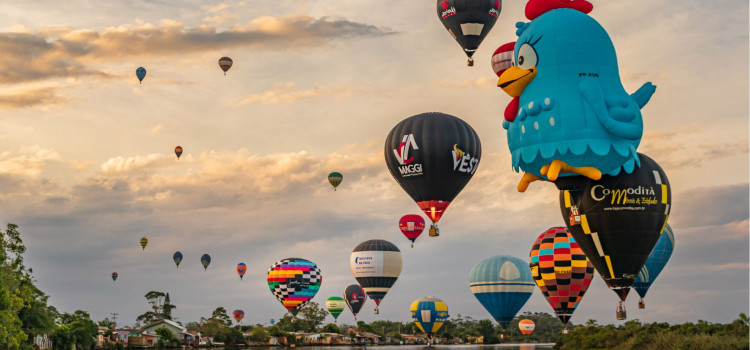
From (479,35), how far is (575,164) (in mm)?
16336

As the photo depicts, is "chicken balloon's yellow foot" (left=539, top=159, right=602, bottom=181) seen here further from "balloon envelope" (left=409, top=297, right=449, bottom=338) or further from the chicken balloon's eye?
"balloon envelope" (left=409, top=297, right=449, bottom=338)

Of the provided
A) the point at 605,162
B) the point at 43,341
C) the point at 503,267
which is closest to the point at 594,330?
the point at 503,267

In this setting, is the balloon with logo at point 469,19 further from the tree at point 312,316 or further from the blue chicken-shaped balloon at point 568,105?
the tree at point 312,316

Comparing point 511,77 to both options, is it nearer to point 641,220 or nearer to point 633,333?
point 641,220

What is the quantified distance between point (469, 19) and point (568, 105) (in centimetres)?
1563

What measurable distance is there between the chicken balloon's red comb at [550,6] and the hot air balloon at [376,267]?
139 ft

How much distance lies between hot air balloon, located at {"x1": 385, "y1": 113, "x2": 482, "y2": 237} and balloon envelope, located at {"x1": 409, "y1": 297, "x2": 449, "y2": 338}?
108ft

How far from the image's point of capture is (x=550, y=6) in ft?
104

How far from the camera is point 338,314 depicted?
98375 mm

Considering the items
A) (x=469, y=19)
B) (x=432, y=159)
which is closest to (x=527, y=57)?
(x=469, y=19)

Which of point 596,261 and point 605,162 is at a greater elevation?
point 605,162

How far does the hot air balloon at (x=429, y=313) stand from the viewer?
254 ft

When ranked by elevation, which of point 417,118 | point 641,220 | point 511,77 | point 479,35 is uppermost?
point 479,35

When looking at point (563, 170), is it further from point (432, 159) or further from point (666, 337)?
point (432, 159)
